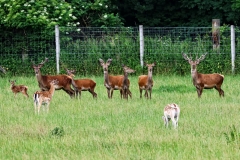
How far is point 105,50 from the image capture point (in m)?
26.0

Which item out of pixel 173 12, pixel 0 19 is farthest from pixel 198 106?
pixel 173 12

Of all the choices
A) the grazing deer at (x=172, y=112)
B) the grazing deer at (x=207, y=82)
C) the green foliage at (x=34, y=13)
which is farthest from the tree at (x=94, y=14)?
the grazing deer at (x=172, y=112)

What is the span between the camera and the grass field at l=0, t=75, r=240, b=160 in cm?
1095

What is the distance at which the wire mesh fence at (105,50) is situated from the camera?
25109 mm

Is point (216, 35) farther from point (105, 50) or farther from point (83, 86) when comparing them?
point (83, 86)

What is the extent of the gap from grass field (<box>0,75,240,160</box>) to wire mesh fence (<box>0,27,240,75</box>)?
5.62m

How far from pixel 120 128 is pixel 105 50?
42.5 ft

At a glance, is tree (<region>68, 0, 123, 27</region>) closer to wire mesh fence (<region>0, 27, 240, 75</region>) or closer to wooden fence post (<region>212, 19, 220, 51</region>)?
wire mesh fence (<region>0, 27, 240, 75</region>)

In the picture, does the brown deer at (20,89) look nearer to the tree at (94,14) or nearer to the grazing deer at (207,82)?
the grazing deer at (207,82)

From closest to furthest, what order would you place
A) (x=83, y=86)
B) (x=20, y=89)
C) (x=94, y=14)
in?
(x=83, y=86)
(x=20, y=89)
(x=94, y=14)

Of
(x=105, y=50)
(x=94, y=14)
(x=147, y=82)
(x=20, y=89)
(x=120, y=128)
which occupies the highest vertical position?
(x=94, y=14)

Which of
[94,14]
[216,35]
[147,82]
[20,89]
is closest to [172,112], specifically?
[147,82]

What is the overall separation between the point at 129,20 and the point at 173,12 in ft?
7.48

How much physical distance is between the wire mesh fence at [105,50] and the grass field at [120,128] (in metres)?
5.62
